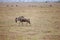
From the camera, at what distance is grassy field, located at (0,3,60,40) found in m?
1.47

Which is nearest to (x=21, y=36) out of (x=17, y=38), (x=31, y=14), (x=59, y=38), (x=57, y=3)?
(x=17, y=38)

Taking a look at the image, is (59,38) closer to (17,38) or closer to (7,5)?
(17,38)

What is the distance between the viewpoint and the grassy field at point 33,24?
147 cm

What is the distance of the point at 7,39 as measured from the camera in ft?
4.66

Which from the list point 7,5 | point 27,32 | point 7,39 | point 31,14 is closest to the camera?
point 7,39

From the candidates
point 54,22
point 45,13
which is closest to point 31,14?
point 45,13

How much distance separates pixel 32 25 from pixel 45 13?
37 cm

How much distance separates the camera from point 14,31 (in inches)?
60.4

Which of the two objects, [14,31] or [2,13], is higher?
[2,13]

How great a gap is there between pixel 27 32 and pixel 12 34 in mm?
149

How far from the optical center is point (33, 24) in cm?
165

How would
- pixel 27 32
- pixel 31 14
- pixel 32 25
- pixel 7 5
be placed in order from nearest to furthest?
1. pixel 27 32
2. pixel 32 25
3. pixel 31 14
4. pixel 7 5

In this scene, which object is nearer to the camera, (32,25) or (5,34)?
(5,34)

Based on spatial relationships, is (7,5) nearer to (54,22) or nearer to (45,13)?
(45,13)
